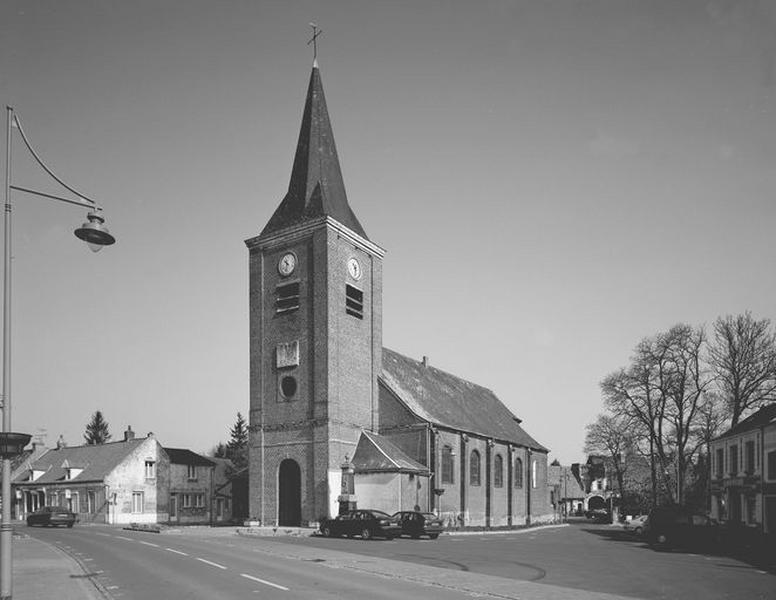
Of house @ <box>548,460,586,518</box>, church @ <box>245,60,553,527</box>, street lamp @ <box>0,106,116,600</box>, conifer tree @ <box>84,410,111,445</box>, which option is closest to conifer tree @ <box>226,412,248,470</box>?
conifer tree @ <box>84,410,111,445</box>

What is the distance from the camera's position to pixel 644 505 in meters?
74.3

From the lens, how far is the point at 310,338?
37.6 metres

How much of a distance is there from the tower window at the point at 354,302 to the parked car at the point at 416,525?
492 inches

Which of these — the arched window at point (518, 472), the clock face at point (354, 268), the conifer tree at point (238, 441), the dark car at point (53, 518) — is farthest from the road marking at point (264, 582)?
the conifer tree at point (238, 441)

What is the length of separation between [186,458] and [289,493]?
26.0 meters

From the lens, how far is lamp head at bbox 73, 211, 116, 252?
1016 centimetres

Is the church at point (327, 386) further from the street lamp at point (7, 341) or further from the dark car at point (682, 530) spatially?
the street lamp at point (7, 341)

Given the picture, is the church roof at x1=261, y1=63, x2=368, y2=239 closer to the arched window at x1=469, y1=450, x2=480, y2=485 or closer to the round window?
the round window

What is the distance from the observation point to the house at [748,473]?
3466 cm

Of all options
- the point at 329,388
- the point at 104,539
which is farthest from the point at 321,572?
the point at 329,388

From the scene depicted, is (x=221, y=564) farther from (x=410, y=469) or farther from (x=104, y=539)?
(x=410, y=469)

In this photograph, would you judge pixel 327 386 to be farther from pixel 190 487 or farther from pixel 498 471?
pixel 190 487

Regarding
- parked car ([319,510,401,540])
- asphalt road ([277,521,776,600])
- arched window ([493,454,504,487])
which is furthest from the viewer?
arched window ([493,454,504,487])

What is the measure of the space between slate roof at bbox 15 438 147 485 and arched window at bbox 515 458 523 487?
30.0 meters
